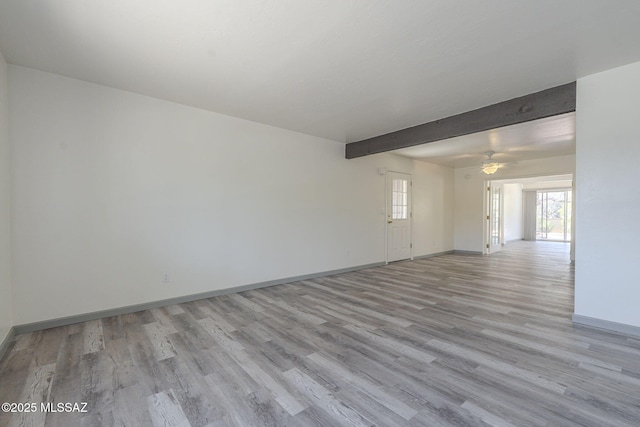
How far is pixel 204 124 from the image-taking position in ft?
12.9

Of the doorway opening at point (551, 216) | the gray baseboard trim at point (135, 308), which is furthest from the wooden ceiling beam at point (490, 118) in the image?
the doorway opening at point (551, 216)

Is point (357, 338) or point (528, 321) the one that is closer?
point (357, 338)

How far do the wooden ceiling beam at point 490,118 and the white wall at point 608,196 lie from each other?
0.16m

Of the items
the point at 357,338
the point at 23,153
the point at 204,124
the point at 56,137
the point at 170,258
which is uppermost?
the point at 204,124

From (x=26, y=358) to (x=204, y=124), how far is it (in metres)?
3.05

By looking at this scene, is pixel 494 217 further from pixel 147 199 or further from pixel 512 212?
pixel 147 199

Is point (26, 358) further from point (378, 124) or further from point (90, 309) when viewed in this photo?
point (378, 124)

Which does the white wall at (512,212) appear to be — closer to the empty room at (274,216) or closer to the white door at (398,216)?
the white door at (398,216)

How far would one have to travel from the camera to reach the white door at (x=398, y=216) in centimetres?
662

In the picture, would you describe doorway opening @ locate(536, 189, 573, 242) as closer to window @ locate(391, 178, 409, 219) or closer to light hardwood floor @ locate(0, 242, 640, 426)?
window @ locate(391, 178, 409, 219)

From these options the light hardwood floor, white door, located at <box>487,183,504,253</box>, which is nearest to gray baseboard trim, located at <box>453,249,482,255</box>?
white door, located at <box>487,183,504,253</box>

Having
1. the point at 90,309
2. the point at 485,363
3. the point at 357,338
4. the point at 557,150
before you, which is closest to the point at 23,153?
the point at 90,309

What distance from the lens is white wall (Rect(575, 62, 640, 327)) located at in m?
2.72

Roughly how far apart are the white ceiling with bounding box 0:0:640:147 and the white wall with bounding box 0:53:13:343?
0.42m
